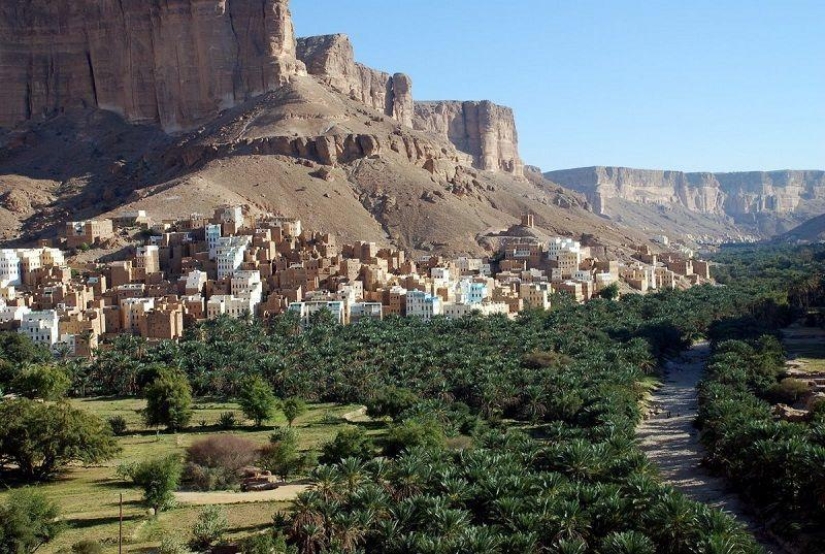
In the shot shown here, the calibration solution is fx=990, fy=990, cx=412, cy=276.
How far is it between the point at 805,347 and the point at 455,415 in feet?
105

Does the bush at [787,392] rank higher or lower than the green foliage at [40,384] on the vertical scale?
lower

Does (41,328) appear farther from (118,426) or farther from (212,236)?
(118,426)

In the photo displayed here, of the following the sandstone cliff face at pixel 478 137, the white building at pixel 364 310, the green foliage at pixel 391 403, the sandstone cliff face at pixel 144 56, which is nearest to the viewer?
the green foliage at pixel 391 403

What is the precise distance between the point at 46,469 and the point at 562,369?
25.9 meters

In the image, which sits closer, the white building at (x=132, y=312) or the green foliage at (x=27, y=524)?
the green foliage at (x=27, y=524)

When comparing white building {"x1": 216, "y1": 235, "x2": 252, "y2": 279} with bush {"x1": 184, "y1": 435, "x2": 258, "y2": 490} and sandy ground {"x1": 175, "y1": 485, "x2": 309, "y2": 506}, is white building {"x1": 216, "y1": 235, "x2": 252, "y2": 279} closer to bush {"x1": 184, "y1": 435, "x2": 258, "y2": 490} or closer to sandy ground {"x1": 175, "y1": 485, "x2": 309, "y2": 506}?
bush {"x1": 184, "y1": 435, "x2": 258, "y2": 490}

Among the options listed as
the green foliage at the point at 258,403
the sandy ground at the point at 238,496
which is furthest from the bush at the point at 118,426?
the sandy ground at the point at 238,496

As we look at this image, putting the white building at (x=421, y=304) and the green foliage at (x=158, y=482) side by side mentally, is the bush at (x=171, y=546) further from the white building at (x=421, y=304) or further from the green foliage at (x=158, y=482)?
the white building at (x=421, y=304)

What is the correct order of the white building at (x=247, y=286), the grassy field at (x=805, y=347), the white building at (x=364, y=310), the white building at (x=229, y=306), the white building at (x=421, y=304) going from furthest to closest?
the white building at (x=421, y=304) < the white building at (x=247, y=286) < the white building at (x=364, y=310) < the white building at (x=229, y=306) < the grassy field at (x=805, y=347)

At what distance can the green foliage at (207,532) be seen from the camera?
89.4 ft

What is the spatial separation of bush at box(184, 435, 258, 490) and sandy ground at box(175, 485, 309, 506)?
0.77 meters

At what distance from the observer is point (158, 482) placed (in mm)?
31094

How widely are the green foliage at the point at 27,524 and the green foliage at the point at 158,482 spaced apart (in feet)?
9.57

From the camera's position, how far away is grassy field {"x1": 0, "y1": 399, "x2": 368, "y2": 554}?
28.9m
